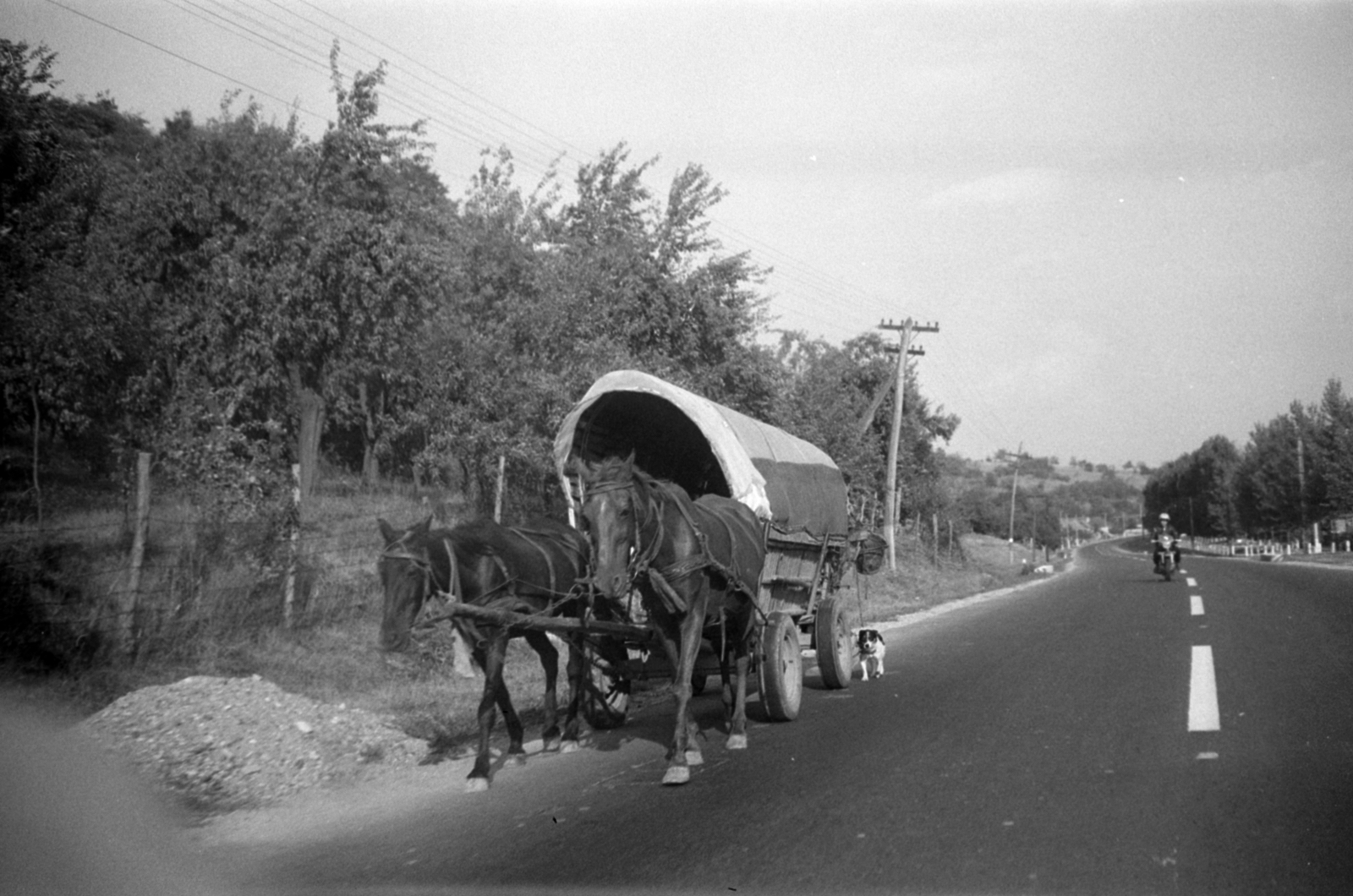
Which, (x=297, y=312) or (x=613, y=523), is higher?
(x=297, y=312)

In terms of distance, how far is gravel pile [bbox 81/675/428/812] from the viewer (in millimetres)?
7551

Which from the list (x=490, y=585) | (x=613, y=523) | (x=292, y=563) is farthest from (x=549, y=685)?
(x=292, y=563)

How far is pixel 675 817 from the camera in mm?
6262

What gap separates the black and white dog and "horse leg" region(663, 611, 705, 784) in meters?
4.32

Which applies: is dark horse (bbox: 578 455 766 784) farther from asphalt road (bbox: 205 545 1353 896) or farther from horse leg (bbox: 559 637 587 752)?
horse leg (bbox: 559 637 587 752)

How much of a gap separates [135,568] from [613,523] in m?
5.89

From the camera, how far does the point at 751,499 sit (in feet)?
32.0

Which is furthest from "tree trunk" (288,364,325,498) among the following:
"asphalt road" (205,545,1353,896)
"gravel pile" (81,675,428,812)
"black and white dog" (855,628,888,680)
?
"black and white dog" (855,628,888,680)

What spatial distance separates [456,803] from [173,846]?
5.49 ft

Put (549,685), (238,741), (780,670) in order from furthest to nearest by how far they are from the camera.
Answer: (780,670) < (549,685) < (238,741)

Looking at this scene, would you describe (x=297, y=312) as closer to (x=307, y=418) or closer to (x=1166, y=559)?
(x=307, y=418)

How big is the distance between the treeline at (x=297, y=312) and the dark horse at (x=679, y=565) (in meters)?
6.51

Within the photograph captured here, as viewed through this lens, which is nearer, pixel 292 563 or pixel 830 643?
pixel 830 643

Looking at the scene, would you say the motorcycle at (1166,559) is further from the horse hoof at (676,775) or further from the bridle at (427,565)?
the bridle at (427,565)
